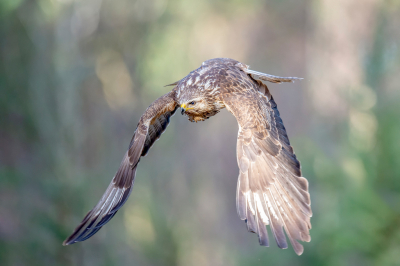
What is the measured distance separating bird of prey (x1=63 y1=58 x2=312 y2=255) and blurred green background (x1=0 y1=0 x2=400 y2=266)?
198 inches

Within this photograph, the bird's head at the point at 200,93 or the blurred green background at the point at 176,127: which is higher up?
the bird's head at the point at 200,93

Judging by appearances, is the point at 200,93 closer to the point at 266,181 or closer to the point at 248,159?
the point at 248,159

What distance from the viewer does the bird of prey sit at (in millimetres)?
2904

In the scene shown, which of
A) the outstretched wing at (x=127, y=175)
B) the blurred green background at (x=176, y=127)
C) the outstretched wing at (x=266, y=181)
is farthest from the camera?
the blurred green background at (x=176, y=127)

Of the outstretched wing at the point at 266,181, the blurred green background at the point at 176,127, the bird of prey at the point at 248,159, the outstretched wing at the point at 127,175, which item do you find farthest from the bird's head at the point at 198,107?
the blurred green background at the point at 176,127

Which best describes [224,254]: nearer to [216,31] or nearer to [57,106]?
[57,106]

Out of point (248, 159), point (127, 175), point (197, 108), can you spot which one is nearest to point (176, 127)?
point (197, 108)

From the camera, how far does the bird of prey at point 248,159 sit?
2.90 m

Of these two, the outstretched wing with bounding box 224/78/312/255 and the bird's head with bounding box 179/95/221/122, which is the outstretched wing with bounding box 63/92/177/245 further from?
the outstretched wing with bounding box 224/78/312/255

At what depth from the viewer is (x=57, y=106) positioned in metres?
9.13

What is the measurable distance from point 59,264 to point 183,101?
276 inches

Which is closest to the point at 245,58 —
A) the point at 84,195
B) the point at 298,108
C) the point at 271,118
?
the point at 298,108

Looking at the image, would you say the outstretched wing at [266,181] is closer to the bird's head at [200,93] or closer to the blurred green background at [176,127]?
the bird's head at [200,93]

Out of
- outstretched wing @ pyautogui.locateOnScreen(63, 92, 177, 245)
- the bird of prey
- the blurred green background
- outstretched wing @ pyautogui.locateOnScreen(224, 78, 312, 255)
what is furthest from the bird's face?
the blurred green background
